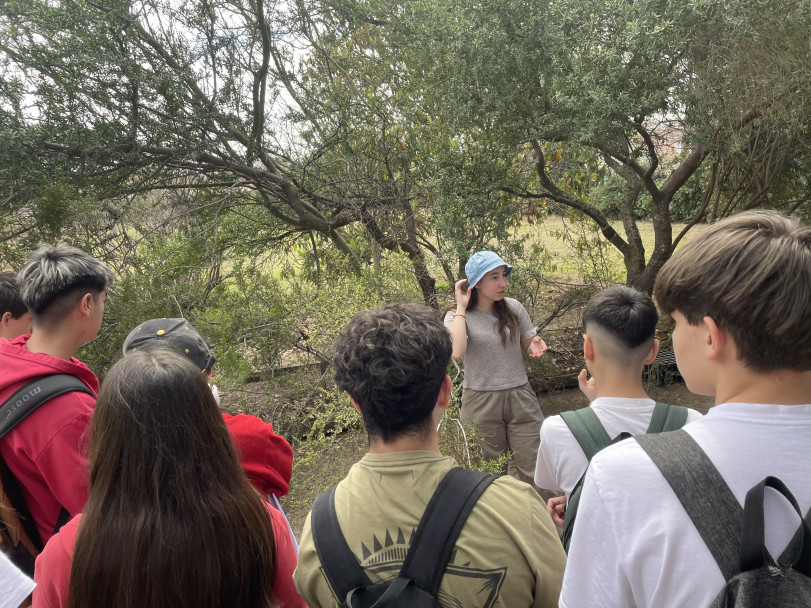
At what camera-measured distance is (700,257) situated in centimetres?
110

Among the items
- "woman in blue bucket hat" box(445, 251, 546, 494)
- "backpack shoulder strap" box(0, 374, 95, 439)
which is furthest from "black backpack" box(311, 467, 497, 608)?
"woman in blue bucket hat" box(445, 251, 546, 494)

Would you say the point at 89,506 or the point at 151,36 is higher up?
the point at 151,36

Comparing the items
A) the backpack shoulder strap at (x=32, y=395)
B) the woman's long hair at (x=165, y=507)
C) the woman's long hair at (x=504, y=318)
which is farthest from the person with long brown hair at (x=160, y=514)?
the woman's long hair at (x=504, y=318)

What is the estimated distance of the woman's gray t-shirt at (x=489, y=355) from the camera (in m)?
3.75

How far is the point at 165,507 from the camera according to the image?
52.2 inches

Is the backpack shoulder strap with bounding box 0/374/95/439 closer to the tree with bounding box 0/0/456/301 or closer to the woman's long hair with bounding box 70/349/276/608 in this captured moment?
the woman's long hair with bounding box 70/349/276/608

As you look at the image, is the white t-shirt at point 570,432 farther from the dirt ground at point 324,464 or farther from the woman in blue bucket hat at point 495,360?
the dirt ground at point 324,464

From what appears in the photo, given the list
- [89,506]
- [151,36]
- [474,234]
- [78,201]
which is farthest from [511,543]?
[151,36]

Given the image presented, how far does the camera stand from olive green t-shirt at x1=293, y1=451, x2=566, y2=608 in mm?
1270

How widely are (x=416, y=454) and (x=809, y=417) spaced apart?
0.86 metres

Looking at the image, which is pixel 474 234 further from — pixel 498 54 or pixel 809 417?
pixel 809 417

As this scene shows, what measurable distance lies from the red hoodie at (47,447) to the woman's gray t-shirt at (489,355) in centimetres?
238

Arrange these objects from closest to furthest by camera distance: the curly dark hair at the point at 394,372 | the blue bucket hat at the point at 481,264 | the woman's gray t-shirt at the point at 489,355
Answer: the curly dark hair at the point at 394,372
the blue bucket hat at the point at 481,264
the woman's gray t-shirt at the point at 489,355

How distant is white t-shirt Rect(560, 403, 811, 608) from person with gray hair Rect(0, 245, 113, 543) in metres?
1.47
